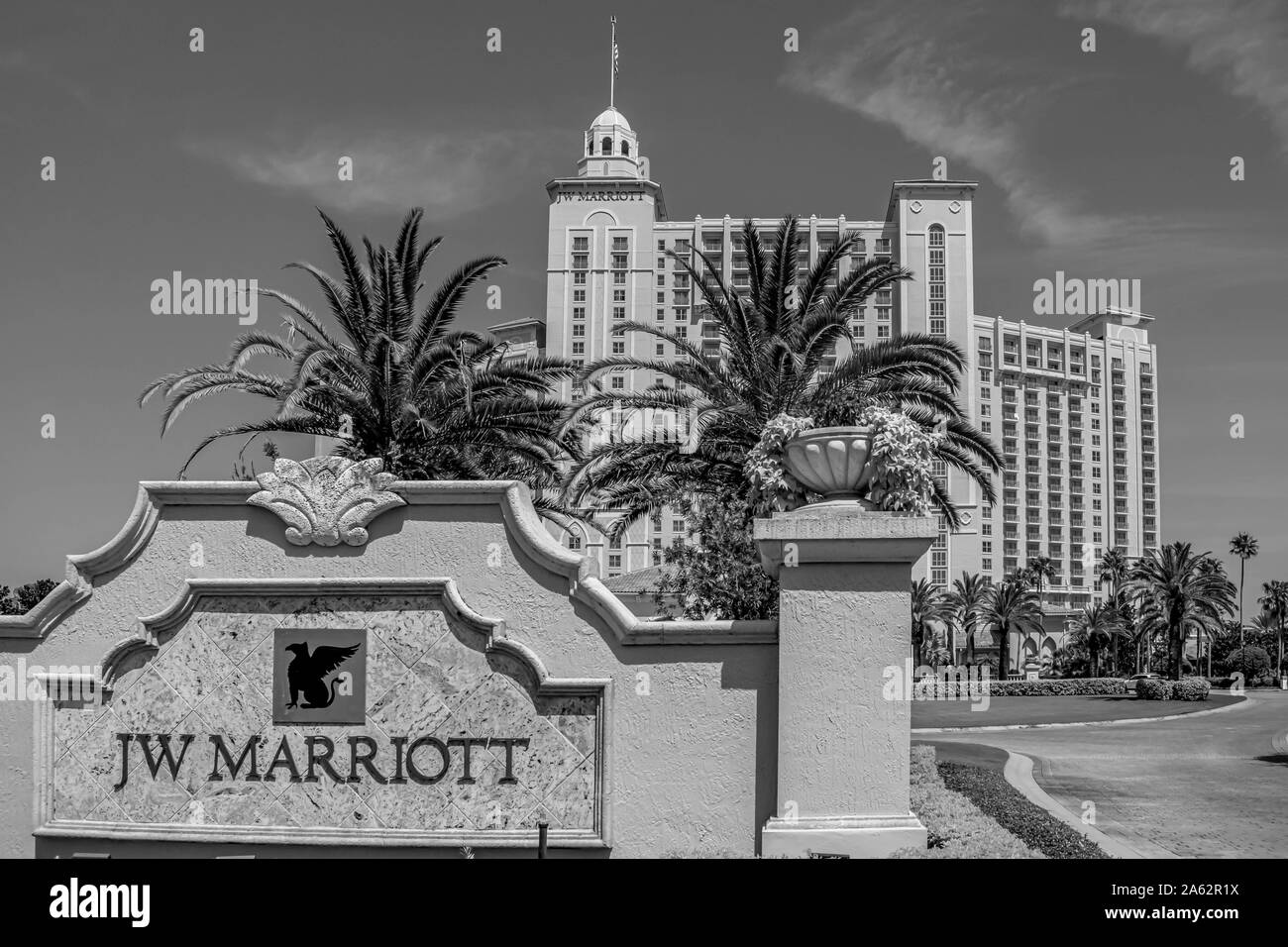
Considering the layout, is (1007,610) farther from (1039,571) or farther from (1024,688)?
(1039,571)

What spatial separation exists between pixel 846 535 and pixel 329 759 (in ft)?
15.6

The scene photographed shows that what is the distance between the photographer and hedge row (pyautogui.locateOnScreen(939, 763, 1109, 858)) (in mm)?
9773

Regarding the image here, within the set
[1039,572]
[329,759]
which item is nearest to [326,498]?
[329,759]

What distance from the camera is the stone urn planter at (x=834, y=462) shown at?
9.69 m

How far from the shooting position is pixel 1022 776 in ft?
61.7

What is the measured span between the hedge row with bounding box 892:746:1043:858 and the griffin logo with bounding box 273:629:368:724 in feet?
15.4

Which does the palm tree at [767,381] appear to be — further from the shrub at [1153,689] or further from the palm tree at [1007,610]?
the palm tree at [1007,610]

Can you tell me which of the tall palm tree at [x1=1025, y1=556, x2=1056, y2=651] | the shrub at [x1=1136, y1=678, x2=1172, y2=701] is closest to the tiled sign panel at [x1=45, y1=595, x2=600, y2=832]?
the shrub at [x1=1136, y1=678, x2=1172, y2=701]

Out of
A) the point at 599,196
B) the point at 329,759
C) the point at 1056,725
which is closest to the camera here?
the point at 329,759

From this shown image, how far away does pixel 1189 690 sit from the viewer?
5325cm
